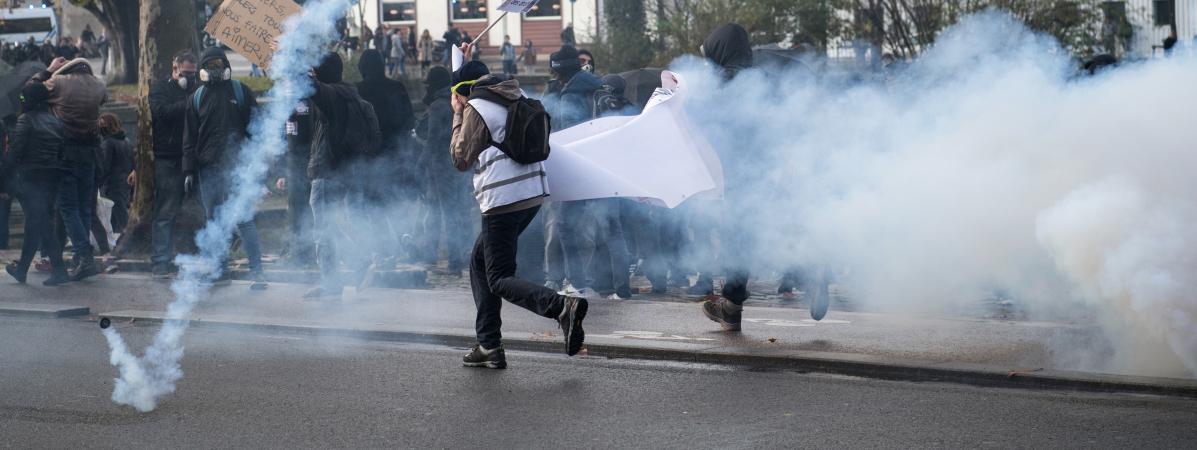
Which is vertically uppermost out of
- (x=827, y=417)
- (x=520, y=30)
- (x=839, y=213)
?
(x=520, y=30)

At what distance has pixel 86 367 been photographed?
774 cm

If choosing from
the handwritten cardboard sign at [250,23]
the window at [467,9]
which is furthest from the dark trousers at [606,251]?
the window at [467,9]

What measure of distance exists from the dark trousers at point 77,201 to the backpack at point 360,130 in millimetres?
2861

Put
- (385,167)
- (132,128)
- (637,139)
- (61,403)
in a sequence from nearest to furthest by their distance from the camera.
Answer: (61,403), (637,139), (385,167), (132,128)

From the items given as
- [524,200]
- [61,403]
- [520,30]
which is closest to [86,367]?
[61,403]

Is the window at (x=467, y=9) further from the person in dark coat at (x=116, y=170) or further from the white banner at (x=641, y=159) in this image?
the white banner at (x=641, y=159)

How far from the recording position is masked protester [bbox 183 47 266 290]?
1132 centimetres

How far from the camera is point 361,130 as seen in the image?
10.8m

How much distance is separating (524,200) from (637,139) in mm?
886

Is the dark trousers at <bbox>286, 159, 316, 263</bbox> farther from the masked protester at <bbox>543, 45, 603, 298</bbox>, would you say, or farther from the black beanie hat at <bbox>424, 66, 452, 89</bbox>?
the masked protester at <bbox>543, 45, 603, 298</bbox>

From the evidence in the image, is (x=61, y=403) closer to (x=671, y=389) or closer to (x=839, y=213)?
(x=671, y=389)

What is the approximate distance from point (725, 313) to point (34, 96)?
645cm

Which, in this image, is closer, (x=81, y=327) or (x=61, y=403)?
(x=61, y=403)

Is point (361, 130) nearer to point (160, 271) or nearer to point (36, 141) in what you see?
point (36, 141)
